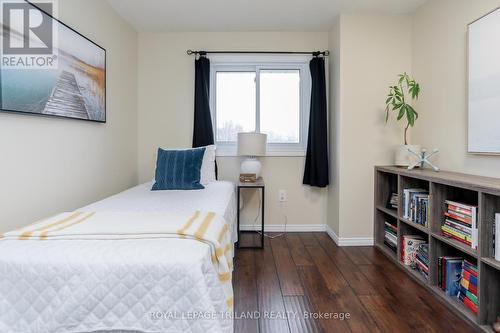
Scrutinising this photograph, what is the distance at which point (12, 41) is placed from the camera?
167cm

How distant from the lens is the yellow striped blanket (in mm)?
1259

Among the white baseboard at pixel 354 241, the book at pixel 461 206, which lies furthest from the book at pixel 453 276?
the white baseboard at pixel 354 241

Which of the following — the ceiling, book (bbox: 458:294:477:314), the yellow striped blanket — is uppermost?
the ceiling

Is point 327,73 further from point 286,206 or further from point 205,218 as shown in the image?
point 205,218

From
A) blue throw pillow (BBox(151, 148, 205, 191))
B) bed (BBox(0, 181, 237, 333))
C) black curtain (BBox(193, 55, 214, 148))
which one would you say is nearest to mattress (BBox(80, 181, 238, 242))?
blue throw pillow (BBox(151, 148, 205, 191))

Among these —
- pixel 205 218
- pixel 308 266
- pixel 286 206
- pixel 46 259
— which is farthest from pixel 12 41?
pixel 286 206

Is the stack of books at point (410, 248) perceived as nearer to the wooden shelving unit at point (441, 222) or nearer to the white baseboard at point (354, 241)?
the wooden shelving unit at point (441, 222)

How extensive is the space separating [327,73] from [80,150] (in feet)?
8.85

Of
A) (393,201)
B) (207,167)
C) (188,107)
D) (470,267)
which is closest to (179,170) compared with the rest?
(207,167)

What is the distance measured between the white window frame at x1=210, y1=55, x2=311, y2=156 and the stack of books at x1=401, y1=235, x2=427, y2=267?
1.48 meters

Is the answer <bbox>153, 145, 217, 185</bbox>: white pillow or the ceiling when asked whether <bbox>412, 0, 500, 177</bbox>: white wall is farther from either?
<bbox>153, 145, 217, 185</bbox>: white pillow

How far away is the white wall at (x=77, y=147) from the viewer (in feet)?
5.65

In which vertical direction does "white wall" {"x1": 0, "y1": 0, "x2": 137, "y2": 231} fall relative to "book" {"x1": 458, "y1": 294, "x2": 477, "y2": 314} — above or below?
above

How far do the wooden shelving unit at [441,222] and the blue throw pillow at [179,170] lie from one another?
1780mm
